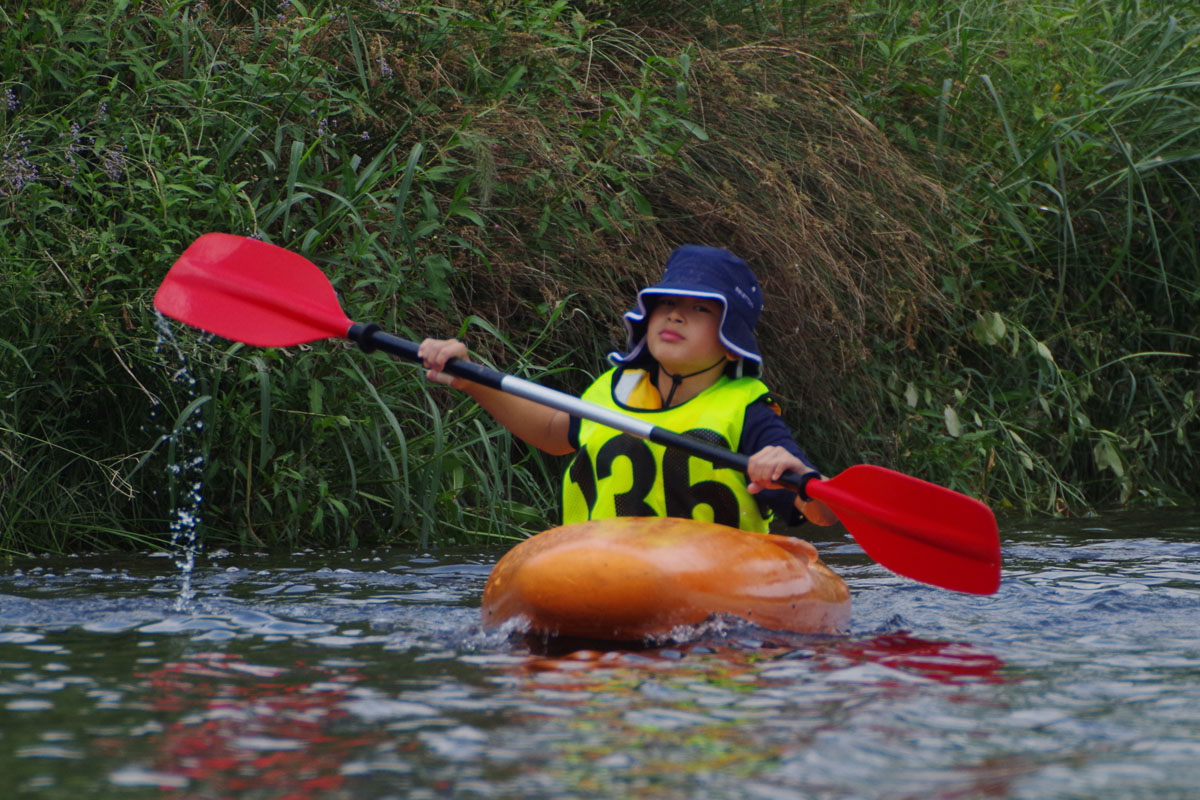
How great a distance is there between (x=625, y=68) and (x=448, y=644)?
322cm

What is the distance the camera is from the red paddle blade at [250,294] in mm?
3814

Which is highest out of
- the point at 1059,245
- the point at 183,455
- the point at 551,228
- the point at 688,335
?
the point at 1059,245

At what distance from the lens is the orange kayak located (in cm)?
285

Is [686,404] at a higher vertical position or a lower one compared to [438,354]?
lower

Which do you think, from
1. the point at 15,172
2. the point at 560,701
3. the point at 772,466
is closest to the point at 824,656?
the point at 772,466

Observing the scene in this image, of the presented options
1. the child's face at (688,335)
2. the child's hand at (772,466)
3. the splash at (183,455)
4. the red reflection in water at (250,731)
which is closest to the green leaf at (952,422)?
the child's face at (688,335)

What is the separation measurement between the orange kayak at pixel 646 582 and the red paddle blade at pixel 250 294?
3.75 feet

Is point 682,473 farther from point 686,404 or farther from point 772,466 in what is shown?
point 772,466

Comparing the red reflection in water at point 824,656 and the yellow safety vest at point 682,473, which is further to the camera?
the yellow safety vest at point 682,473

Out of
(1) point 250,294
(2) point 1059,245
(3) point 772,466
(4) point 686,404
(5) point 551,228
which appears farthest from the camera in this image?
(2) point 1059,245

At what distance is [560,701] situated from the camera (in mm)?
2309

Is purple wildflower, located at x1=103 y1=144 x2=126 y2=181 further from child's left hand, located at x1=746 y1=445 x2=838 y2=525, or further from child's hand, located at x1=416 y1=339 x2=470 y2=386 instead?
child's left hand, located at x1=746 y1=445 x2=838 y2=525

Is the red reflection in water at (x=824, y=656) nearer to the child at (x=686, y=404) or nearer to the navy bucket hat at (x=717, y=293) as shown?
the child at (x=686, y=404)

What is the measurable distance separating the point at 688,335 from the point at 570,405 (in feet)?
1.21
